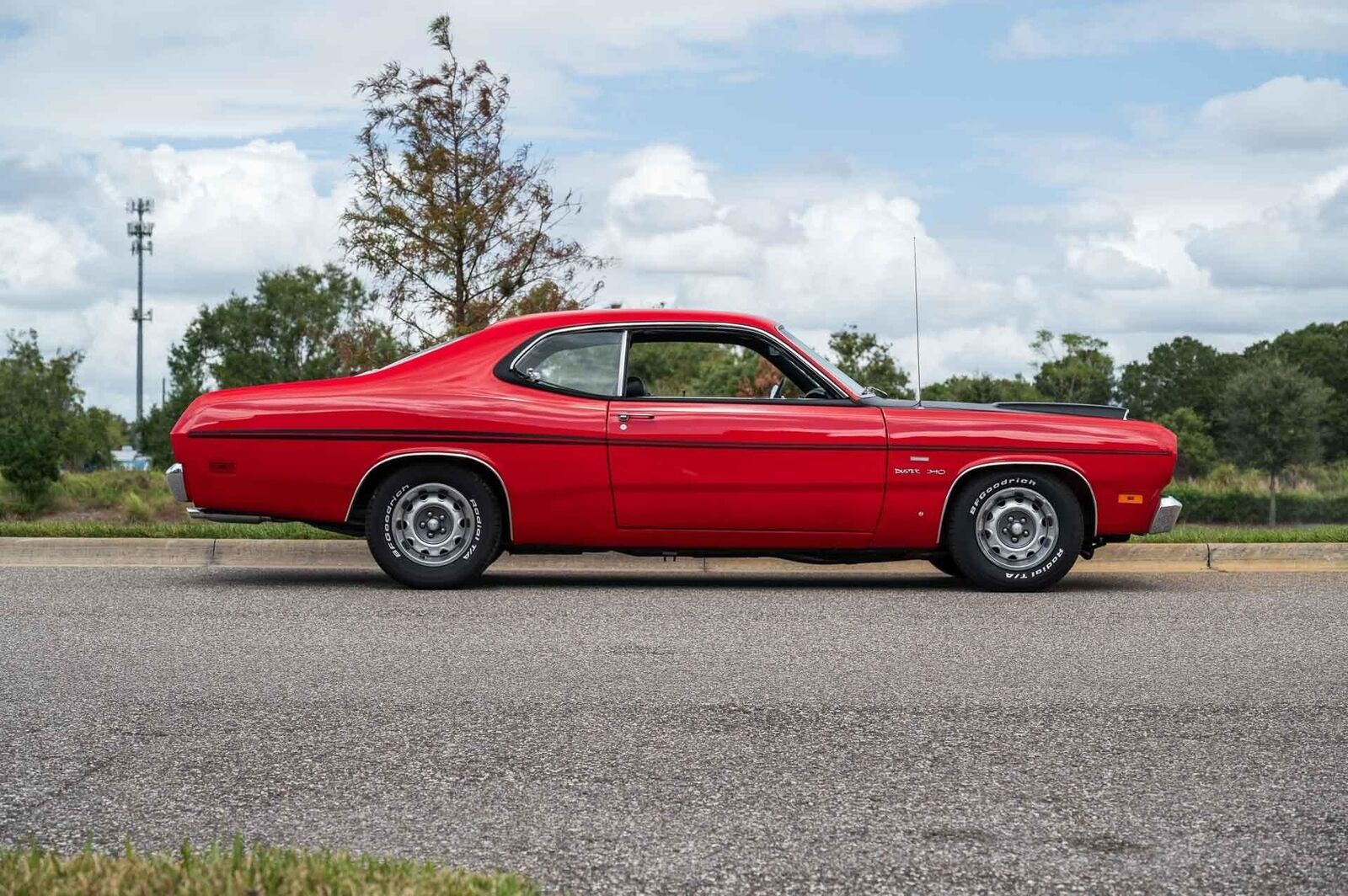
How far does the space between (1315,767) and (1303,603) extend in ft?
14.5

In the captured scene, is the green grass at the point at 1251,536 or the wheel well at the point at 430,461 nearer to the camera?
the wheel well at the point at 430,461

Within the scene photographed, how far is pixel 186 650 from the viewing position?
275 inches

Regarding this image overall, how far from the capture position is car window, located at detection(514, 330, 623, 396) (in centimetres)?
931

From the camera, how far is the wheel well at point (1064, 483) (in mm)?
9227

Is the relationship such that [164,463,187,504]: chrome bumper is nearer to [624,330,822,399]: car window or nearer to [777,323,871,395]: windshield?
[777,323,871,395]: windshield

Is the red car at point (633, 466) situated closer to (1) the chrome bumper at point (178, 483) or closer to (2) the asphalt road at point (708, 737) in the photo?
(1) the chrome bumper at point (178, 483)

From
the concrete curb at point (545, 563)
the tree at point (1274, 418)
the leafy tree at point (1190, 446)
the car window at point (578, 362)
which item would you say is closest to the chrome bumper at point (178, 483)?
the concrete curb at point (545, 563)

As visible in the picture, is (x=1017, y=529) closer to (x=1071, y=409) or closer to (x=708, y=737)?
(x=1071, y=409)

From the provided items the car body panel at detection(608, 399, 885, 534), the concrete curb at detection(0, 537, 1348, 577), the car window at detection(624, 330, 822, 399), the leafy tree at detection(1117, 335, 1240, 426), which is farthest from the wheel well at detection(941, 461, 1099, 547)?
the leafy tree at detection(1117, 335, 1240, 426)

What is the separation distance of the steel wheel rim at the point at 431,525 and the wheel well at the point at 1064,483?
2855 millimetres

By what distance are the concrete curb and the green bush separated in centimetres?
3073

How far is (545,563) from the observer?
37.1ft

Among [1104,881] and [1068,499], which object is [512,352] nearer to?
[1068,499]

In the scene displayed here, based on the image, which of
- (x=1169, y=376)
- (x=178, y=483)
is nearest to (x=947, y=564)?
(x=178, y=483)
